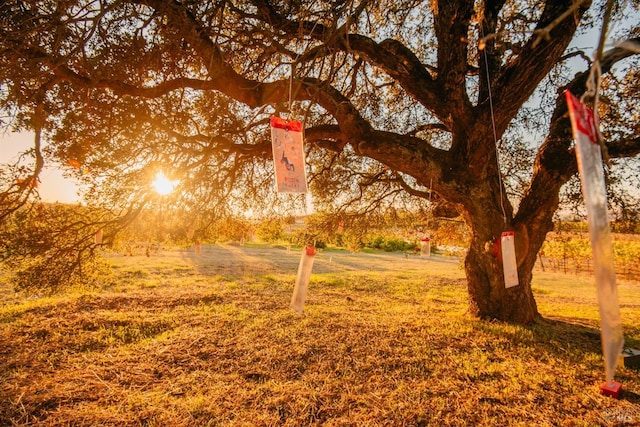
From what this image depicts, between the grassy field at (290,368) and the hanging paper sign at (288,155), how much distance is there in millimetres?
2072

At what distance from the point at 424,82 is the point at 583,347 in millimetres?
4755

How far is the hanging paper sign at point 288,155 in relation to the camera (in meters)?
2.54

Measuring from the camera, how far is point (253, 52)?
589cm

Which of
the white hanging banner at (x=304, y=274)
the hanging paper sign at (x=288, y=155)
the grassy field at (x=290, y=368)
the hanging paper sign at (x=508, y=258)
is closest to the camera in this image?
the hanging paper sign at (x=288, y=155)

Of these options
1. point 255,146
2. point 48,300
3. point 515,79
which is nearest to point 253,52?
point 255,146

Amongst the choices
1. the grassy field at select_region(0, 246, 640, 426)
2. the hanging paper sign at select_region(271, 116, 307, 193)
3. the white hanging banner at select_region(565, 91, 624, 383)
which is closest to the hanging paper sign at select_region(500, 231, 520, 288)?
the grassy field at select_region(0, 246, 640, 426)

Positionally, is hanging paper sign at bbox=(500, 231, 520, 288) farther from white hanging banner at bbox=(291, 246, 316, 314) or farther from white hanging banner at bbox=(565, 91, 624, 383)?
white hanging banner at bbox=(565, 91, 624, 383)

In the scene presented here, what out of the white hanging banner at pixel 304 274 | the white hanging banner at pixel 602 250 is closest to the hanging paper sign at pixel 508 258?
the white hanging banner at pixel 304 274

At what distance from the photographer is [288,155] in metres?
2.62

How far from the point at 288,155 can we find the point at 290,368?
268 cm

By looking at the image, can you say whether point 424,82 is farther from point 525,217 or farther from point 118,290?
point 118,290

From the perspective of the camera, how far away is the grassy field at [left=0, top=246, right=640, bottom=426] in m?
2.93

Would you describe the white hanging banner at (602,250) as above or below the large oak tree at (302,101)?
below

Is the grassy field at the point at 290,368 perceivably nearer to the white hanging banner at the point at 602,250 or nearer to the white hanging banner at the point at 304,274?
the white hanging banner at the point at 304,274
